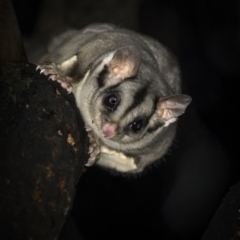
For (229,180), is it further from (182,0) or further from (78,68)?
(182,0)

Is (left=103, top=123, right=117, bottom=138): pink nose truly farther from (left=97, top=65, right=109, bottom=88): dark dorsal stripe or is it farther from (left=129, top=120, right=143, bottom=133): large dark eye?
(left=97, top=65, right=109, bottom=88): dark dorsal stripe

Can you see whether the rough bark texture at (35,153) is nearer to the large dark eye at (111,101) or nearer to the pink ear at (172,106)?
the large dark eye at (111,101)

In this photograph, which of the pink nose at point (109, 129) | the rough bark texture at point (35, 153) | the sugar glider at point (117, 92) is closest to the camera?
the rough bark texture at point (35, 153)

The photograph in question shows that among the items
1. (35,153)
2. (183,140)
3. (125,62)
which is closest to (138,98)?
(125,62)

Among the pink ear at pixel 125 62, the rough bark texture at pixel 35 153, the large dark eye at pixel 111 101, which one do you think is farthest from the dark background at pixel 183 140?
the rough bark texture at pixel 35 153

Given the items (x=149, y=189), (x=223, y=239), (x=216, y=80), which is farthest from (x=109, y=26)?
(x=223, y=239)

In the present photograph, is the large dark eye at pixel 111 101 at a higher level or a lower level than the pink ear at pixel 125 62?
lower
